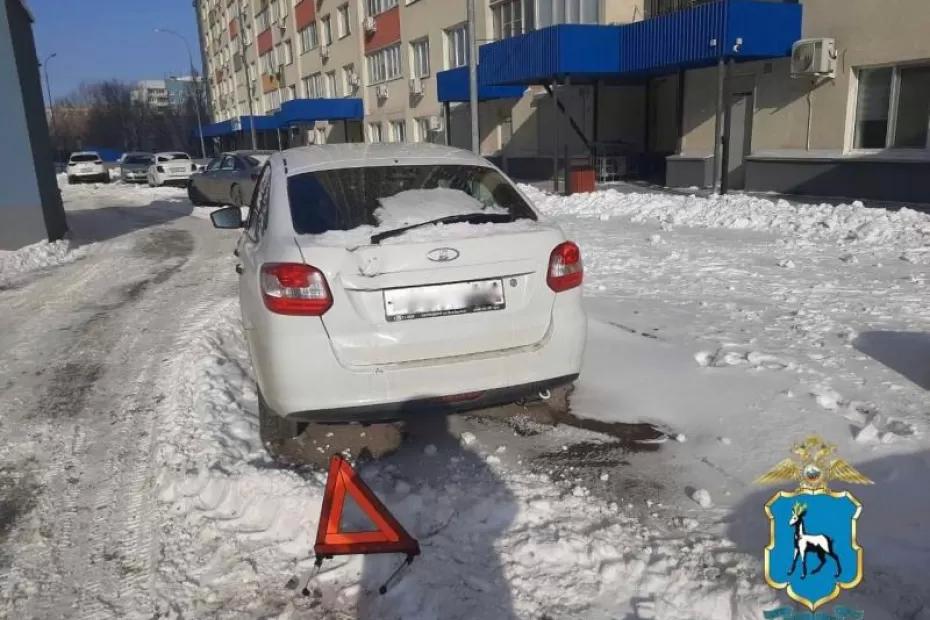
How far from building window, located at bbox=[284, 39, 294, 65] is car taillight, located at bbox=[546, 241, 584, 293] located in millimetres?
48497

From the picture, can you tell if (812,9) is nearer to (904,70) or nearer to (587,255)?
(904,70)

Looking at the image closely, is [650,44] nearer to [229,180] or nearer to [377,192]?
[229,180]

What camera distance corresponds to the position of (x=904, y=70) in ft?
41.7

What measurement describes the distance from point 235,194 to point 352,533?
15776mm

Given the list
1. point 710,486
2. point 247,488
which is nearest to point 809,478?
point 710,486

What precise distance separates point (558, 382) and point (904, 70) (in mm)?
12548

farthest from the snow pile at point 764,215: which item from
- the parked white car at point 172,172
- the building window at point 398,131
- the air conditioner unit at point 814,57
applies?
the building window at point 398,131

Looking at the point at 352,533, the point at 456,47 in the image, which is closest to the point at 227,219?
the point at 352,533

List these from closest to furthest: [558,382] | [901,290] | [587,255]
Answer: [558,382], [901,290], [587,255]

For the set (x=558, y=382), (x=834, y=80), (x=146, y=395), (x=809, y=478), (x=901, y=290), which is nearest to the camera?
(x=809, y=478)

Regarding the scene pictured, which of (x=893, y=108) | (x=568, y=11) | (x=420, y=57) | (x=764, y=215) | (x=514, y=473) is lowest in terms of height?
(x=514, y=473)

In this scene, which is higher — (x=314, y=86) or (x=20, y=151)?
(x=314, y=86)

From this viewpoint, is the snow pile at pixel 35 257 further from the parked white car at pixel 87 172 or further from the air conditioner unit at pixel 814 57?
the parked white car at pixel 87 172

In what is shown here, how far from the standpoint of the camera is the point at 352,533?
285cm
